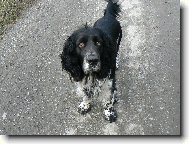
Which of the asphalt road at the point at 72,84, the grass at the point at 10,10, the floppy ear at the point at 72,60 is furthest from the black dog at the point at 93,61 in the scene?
Answer: the grass at the point at 10,10

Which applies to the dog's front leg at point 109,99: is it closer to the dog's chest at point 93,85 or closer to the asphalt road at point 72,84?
the dog's chest at point 93,85

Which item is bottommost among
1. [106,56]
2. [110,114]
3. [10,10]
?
[110,114]

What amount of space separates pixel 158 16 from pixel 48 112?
412cm

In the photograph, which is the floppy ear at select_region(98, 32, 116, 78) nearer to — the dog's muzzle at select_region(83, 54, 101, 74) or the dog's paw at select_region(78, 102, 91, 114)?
the dog's muzzle at select_region(83, 54, 101, 74)

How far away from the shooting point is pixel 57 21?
10.1m

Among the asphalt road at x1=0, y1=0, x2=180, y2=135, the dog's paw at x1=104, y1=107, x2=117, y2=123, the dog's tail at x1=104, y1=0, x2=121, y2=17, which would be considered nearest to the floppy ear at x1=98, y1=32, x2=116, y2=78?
the dog's paw at x1=104, y1=107, x2=117, y2=123

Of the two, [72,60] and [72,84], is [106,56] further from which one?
[72,84]

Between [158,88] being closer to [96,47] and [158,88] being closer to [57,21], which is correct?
[96,47]

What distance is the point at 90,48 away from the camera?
6297 mm

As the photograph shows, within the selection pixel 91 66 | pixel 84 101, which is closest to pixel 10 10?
pixel 84 101

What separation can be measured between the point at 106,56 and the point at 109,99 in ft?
2.96

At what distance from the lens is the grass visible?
9.98 meters

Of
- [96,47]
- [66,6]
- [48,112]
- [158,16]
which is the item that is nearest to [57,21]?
→ [66,6]

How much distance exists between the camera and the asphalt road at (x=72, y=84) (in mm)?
7195
